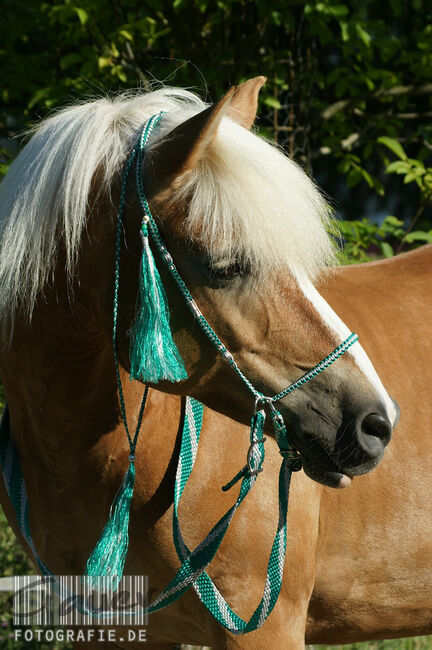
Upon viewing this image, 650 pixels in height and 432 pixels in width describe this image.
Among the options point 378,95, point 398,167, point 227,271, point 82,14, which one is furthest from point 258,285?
point 378,95

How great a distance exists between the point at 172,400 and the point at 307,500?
0.47 m

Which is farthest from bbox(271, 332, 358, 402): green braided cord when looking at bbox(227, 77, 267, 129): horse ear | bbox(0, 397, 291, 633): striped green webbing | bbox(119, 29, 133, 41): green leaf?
bbox(119, 29, 133, 41): green leaf

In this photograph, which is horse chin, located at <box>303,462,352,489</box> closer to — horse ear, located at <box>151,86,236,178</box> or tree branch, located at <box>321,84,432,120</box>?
horse ear, located at <box>151,86,236,178</box>

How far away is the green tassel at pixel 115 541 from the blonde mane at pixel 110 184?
1.66 feet

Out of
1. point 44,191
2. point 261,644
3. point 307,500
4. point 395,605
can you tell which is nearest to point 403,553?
point 395,605

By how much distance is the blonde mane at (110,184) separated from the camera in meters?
1.57

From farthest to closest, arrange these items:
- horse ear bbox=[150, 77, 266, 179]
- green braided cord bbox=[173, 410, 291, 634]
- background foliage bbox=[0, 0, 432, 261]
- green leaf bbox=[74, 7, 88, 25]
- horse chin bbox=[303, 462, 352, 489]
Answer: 1. background foliage bbox=[0, 0, 432, 261]
2. green leaf bbox=[74, 7, 88, 25]
3. green braided cord bbox=[173, 410, 291, 634]
4. horse chin bbox=[303, 462, 352, 489]
5. horse ear bbox=[150, 77, 266, 179]

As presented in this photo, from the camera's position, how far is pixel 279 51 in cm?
348

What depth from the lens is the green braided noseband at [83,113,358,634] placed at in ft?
→ 5.31

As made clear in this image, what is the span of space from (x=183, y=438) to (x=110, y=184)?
2.20 feet

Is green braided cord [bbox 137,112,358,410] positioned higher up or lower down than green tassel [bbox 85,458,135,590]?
higher up

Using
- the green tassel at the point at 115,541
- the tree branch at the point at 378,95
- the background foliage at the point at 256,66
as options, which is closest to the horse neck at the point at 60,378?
the green tassel at the point at 115,541

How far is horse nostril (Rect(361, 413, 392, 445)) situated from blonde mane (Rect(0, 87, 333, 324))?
35 centimetres

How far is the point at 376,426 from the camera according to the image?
1646mm
